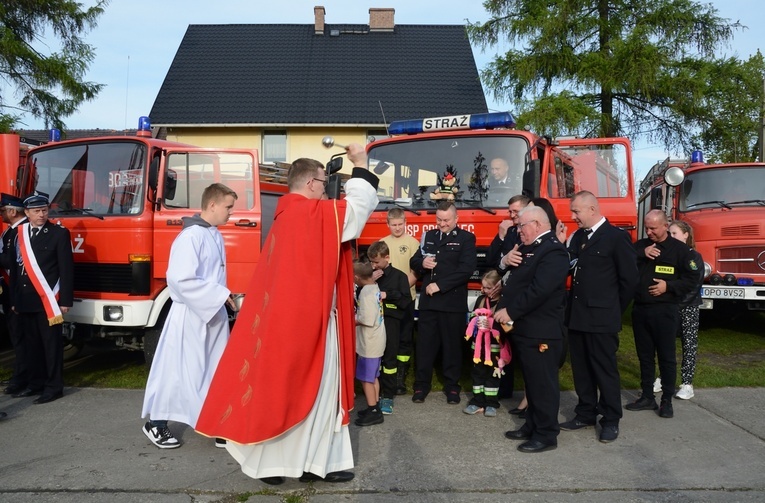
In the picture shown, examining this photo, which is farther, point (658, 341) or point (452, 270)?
point (452, 270)

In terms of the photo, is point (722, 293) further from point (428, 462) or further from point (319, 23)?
point (319, 23)

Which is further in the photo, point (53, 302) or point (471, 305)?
point (471, 305)

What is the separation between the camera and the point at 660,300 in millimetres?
6340

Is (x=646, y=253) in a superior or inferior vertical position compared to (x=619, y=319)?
superior

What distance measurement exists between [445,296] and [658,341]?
6.37ft

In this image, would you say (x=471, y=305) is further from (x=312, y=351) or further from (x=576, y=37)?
(x=576, y=37)

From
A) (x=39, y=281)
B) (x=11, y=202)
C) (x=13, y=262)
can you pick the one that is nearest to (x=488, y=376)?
(x=39, y=281)

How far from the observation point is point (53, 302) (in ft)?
22.2

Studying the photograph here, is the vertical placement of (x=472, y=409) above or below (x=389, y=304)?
below

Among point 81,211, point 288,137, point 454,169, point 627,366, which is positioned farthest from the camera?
point 288,137

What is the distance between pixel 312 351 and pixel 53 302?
11.8 ft

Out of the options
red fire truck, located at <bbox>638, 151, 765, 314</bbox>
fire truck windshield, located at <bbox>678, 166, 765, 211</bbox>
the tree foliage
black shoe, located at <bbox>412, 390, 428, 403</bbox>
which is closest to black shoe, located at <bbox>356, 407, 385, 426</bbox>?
black shoe, located at <bbox>412, 390, 428, 403</bbox>

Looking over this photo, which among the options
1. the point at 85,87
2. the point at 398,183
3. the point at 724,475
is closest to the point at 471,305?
the point at 398,183

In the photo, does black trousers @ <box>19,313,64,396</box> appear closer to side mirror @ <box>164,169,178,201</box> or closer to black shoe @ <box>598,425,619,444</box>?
side mirror @ <box>164,169,178,201</box>
